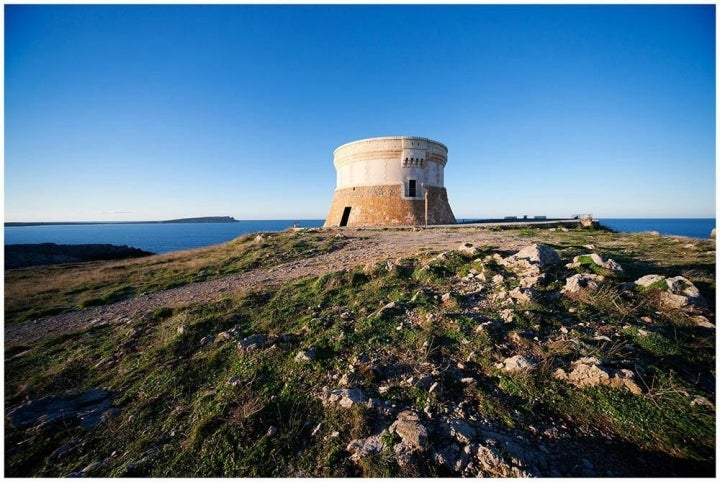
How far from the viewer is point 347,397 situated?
363cm

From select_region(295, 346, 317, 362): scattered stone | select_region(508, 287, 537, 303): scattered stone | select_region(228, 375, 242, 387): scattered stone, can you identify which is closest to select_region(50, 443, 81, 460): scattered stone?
select_region(228, 375, 242, 387): scattered stone

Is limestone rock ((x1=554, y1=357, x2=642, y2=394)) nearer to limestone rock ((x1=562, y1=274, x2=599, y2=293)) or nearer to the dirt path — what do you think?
Result: limestone rock ((x1=562, y1=274, x2=599, y2=293))

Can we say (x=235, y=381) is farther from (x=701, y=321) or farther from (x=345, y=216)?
(x=345, y=216)

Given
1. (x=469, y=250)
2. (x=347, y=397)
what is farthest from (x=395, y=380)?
(x=469, y=250)

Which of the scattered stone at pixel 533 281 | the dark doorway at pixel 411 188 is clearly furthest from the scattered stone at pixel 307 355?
the dark doorway at pixel 411 188

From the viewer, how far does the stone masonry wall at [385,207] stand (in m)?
23.4

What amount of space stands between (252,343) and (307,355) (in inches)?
45.7

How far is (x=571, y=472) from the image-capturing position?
2.76 meters

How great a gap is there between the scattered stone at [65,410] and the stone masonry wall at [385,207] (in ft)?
65.6

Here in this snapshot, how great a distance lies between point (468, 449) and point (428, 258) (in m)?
6.13

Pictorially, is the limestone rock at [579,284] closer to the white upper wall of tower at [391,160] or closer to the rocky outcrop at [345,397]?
the rocky outcrop at [345,397]

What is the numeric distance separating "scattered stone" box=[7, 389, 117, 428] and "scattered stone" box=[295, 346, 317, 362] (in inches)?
97.3

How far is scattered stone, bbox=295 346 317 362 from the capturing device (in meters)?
4.50

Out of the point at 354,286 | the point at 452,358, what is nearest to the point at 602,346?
the point at 452,358
